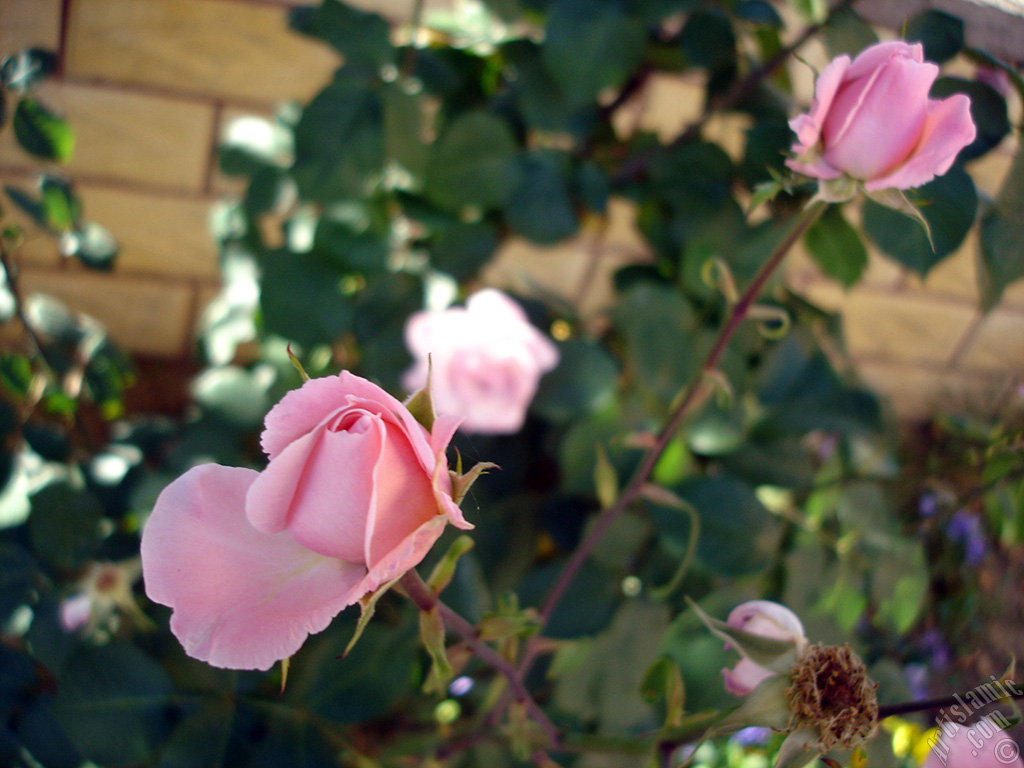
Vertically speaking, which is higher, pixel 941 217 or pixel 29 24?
pixel 941 217

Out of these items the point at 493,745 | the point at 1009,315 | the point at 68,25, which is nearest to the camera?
the point at 493,745

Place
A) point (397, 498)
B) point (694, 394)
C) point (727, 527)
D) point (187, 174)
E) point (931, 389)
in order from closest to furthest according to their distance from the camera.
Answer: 1. point (397, 498)
2. point (694, 394)
3. point (727, 527)
4. point (187, 174)
5. point (931, 389)

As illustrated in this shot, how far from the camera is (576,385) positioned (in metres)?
0.60

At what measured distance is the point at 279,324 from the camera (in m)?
0.63

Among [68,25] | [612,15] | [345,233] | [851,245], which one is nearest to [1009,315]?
[851,245]

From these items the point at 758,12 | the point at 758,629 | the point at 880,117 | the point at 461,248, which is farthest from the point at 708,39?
the point at 758,629

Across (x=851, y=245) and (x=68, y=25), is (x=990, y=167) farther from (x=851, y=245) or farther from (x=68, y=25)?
(x=68, y=25)

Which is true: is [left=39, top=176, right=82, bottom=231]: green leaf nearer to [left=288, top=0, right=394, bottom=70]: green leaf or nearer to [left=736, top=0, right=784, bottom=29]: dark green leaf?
[left=288, top=0, right=394, bottom=70]: green leaf

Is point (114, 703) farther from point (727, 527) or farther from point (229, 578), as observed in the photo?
point (727, 527)

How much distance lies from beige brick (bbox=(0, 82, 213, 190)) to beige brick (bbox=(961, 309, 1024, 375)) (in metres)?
0.88

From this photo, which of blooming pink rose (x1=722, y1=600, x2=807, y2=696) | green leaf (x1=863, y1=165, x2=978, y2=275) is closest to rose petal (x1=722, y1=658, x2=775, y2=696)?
blooming pink rose (x1=722, y1=600, x2=807, y2=696)

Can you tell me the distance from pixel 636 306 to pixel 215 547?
48 cm

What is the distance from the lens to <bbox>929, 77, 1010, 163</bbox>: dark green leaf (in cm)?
42

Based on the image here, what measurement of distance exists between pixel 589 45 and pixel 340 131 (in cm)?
21
